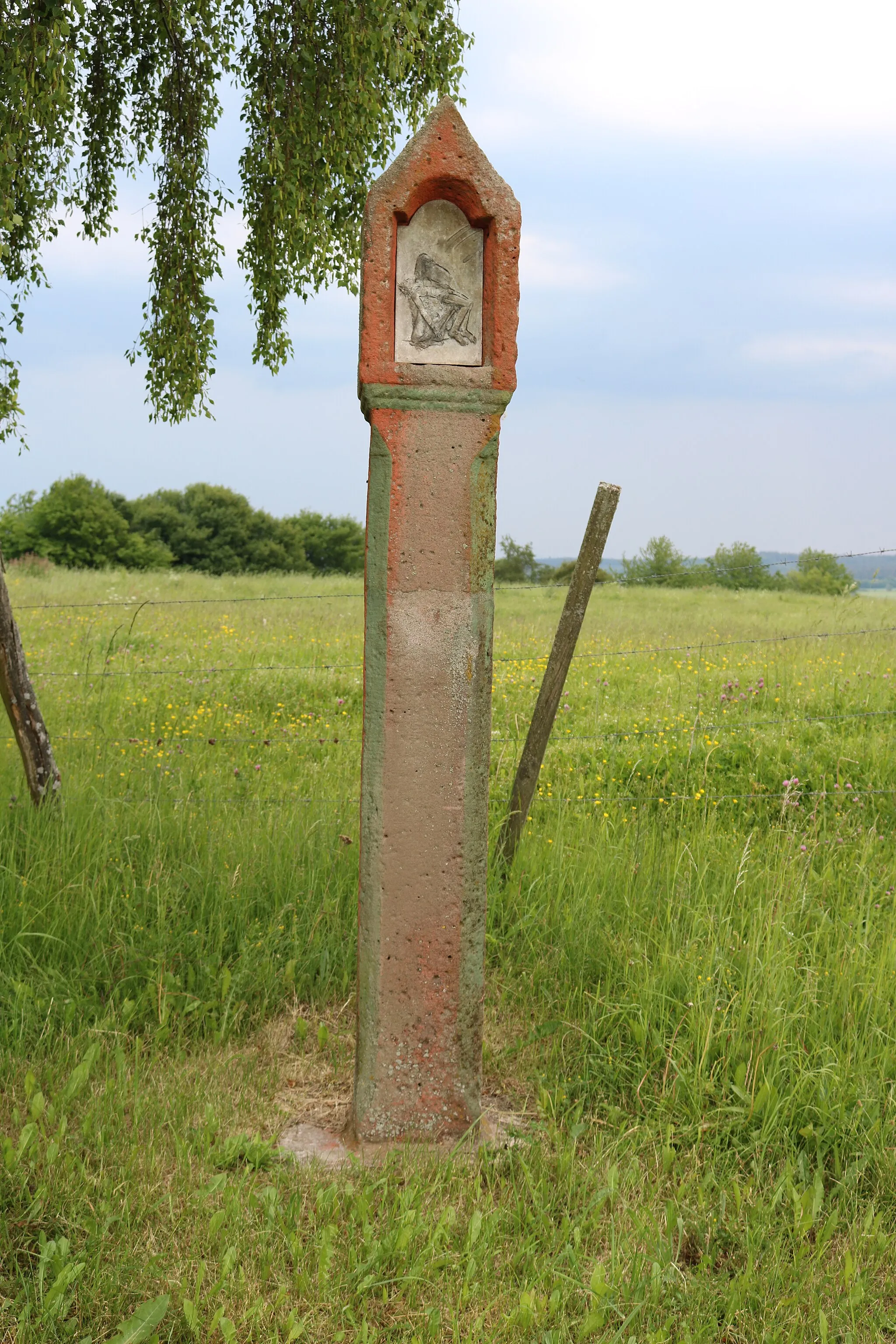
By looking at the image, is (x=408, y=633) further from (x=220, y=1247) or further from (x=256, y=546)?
(x=256, y=546)

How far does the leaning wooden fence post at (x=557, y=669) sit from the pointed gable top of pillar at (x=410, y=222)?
4.83 feet

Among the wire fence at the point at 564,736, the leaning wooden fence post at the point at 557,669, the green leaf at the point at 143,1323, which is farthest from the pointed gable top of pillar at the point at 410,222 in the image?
the green leaf at the point at 143,1323

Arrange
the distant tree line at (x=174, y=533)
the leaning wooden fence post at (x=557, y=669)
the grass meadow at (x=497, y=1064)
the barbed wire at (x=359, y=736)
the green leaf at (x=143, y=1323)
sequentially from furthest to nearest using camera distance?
the distant tree line at (x=174, y=533) → the barbed wire at (x=359, y=736) → the leaning wooden fence post at (x=557, y=669) → the grass meadow at (x=497, y=1064) → the green leaf at (x=143, y=1323)

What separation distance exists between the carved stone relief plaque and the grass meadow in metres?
2.10

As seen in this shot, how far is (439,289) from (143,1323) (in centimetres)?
277

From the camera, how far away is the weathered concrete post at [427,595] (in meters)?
2.84

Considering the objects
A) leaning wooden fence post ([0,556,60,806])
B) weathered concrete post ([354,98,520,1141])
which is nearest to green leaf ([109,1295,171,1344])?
weathered concrete post ([354,98,520,1141])

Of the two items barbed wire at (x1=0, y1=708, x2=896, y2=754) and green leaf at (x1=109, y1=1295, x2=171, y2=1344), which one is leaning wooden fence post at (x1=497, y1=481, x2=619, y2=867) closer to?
barbed wire at (x1=0, y1=708, x2=896, y2=754)

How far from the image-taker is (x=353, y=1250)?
7.94ft

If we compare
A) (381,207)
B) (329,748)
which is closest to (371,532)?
(381,207)

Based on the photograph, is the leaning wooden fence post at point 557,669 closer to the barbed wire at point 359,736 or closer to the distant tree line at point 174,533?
the barbed wire at point 359,736

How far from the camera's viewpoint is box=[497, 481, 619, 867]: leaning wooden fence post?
167 inches

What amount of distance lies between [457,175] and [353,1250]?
289 cm

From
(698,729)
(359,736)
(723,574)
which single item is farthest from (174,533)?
(698,729)
